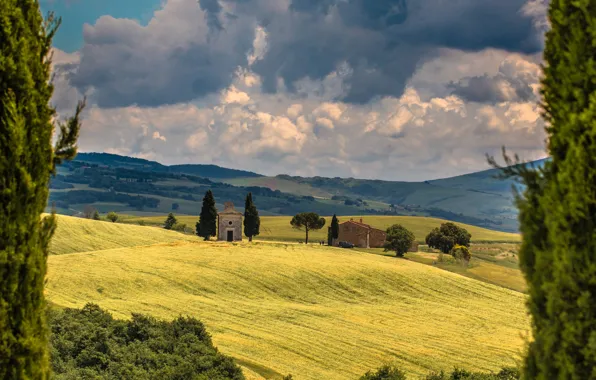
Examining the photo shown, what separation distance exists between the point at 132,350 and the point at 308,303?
4648cm

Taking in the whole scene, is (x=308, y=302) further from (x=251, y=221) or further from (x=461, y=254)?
(x=461, y=254)

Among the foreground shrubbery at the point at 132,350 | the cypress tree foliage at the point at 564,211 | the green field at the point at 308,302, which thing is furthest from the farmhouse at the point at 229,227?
the cypress tree foliage at the point at 564,211

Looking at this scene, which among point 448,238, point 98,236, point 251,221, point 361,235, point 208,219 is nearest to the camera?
point 251,221

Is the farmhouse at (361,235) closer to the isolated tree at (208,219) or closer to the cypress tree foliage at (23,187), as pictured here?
the isolated tree at (208,219)

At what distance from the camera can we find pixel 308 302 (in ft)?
251

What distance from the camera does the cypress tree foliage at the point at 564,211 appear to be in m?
10.4

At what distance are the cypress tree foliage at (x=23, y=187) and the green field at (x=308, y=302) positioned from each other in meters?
26.4

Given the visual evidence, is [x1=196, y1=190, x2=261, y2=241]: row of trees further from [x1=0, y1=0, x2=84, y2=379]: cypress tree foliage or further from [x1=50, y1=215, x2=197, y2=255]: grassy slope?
[x1=0, y1=0, x2=84, y2=379]: cypress tree foliage

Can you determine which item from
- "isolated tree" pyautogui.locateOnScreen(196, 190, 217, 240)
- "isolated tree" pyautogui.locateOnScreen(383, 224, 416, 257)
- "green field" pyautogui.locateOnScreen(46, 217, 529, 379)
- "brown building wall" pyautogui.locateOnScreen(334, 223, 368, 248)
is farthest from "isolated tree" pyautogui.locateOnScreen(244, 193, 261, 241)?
"brown building wall" pyautogui.locateOnScreen(334, 223, 368, 248)

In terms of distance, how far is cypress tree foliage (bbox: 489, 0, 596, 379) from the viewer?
34.0 feet

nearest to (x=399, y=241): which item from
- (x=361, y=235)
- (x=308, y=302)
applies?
(x=361, y=235)

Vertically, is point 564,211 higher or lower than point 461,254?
higher

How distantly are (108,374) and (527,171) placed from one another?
22.0m

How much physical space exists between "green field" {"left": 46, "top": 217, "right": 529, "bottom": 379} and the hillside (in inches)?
5.7
